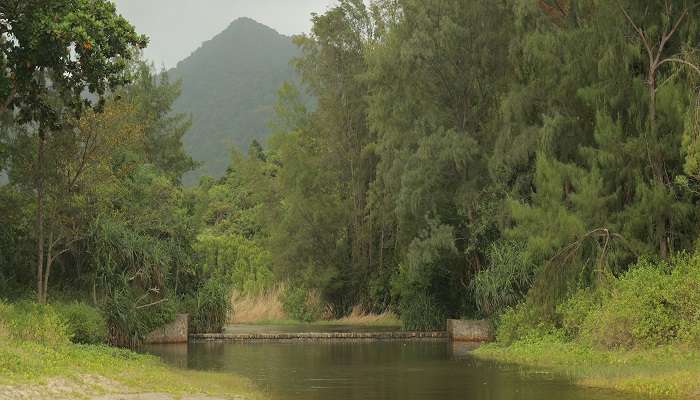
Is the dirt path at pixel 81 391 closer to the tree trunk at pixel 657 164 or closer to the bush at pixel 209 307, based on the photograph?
the tree trunk at pixel 657 164

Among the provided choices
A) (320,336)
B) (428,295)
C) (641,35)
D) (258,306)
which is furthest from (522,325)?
(258,306)

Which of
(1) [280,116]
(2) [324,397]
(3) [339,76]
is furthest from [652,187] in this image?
(1) [280,116]

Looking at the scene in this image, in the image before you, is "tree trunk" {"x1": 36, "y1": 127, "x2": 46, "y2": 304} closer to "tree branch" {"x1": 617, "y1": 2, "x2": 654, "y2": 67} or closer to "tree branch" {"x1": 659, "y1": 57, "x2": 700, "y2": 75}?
"tree branch" {"x1": 617, "y1": 2, "x2": 654, "y2": 67}

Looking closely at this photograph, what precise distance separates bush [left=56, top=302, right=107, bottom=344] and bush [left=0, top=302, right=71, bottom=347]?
3.41ft

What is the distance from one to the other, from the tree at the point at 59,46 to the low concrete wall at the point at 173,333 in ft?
34.6

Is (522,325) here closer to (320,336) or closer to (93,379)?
(320,336)

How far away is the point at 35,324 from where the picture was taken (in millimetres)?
20625

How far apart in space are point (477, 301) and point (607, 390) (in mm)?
13276

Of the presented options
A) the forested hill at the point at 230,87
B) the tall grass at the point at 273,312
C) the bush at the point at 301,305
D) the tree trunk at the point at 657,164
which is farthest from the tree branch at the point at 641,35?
the forested hill at the point at 230,87

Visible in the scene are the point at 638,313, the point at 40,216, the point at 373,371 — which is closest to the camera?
the point at 373,371

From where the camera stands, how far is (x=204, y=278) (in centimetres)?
3316

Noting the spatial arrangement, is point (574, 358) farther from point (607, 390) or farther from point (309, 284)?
point (309, 284)

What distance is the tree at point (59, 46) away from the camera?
19.6m

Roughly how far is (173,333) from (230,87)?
11252cm
